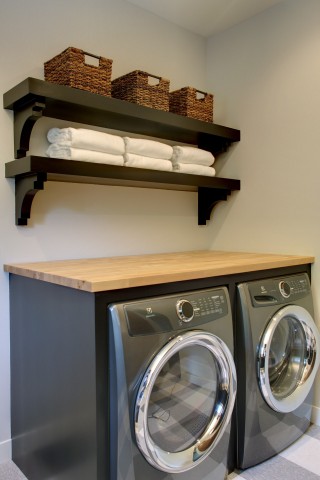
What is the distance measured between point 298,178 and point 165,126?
84cm

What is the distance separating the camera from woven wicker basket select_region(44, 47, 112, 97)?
5.67 ft

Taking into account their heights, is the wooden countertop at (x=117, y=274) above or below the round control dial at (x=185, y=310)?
above

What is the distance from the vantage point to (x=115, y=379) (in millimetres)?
1278

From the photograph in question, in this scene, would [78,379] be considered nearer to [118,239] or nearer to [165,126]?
[118,239]

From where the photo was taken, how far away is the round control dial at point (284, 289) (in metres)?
1.91

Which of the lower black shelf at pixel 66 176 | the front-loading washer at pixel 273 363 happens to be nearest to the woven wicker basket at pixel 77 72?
the lower black shelf at pixel 66 176

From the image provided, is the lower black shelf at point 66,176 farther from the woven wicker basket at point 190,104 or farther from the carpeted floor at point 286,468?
the carpeted floor at point 286,468

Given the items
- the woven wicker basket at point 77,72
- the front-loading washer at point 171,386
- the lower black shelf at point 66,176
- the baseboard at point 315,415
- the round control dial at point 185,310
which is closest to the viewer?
the front-loading washer at point 171,386

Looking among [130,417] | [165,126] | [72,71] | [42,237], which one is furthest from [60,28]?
[130,417]

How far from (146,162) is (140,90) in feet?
1.21

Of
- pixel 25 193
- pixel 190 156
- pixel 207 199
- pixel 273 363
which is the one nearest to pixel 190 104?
pixel 190 156

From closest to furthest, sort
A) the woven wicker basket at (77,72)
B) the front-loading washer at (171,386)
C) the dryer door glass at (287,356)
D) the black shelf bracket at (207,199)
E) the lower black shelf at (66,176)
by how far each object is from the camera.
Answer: the front-loading washer at (171,386) < the lower black shelf at (66,176) < the woven wicker basket at (77,72) < the dryer door glass at (287,356) < the black shelf bracket at (207,199)

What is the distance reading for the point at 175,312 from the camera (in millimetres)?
1424

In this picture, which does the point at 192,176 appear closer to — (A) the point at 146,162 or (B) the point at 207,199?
(A) the point at 146,162
